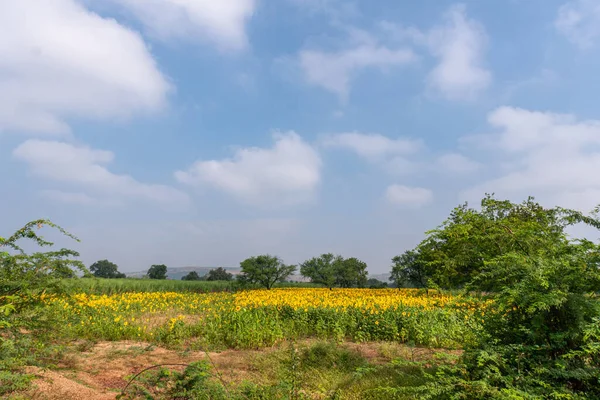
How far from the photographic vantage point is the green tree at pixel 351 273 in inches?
1663

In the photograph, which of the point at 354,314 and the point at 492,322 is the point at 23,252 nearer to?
the point at 492,322

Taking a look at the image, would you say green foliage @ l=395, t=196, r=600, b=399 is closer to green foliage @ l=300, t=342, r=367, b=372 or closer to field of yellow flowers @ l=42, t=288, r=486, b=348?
green foliage @ l=300, t=342, r=367, b=372

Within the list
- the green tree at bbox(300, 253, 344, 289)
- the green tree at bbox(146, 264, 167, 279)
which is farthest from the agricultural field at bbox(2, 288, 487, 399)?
the green tree at bbox(146, 264, 167, 279)

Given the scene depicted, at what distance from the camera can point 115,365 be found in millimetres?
7121

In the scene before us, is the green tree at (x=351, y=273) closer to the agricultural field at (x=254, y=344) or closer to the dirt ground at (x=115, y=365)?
the agricultural field at (x=254, y=344)

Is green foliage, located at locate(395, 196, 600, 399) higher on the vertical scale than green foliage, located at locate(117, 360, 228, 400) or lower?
higher

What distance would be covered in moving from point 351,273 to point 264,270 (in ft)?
53.3

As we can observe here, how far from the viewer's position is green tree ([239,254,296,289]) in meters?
29.4

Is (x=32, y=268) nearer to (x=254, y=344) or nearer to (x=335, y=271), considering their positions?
(x=254, y=344)

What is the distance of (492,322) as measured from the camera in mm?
4531

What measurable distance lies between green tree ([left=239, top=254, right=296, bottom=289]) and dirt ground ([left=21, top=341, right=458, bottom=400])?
794 inches

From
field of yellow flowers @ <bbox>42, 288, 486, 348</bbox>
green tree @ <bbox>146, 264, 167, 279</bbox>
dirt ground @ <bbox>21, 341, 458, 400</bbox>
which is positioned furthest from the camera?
green tree @ <bbox>146, 264, 167, 279</bbox>

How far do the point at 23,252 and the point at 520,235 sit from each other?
811 centimetres

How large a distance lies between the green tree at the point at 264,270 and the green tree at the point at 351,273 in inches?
511
